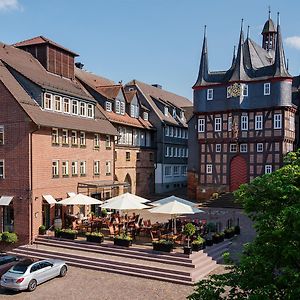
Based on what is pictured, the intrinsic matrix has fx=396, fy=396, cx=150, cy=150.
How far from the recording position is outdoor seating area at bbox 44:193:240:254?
2155cm

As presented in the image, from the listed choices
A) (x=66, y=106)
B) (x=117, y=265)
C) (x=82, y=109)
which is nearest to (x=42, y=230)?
(x=117, y=265)

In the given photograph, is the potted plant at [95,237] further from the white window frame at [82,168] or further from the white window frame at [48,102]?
the white window frame at [48,102]

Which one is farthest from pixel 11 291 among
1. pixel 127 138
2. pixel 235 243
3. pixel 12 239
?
pixel 127 138

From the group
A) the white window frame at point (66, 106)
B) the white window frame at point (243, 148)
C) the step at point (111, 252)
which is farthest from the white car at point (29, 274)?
the white window frame at point (243, 148)

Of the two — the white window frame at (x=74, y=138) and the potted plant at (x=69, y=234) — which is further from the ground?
the white window frame at (x=74, y=138)

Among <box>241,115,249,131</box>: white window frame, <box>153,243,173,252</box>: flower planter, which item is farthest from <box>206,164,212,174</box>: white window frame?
<box>153,243,173,252</box>: flower planter

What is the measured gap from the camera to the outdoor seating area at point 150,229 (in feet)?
70.7

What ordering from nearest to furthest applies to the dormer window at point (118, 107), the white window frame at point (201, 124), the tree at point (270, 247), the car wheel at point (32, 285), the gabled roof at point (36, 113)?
the tree at point (270, 247) → the car wheel at point (32, 285) → the gabled roof at point (36, 113) → the dormer window at point (118, 107) → the white window frame at point (201, 124)

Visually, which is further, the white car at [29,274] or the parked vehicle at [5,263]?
the parked vehicle at [5,263]

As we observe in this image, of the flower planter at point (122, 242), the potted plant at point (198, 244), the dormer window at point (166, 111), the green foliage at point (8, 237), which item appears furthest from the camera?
the dormer window at point (166, 111)

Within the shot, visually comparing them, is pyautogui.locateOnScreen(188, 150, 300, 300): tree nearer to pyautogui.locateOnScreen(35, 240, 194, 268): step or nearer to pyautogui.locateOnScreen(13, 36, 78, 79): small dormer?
pyautogui.locateOnScreen(35, 240, 194, 268): step

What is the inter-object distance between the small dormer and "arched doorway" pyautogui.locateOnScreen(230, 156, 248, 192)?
19625 millimetres

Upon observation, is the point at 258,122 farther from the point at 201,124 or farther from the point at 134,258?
the point at 134,258

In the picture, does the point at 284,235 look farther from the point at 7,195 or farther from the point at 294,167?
the point at 7,195
